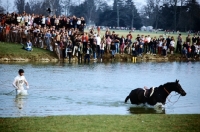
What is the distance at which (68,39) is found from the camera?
44.2 meters

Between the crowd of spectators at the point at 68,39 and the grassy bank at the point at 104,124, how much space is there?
1104 inches

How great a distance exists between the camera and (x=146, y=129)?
14531 millimetres

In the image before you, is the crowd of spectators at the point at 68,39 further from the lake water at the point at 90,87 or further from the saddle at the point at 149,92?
the saddle at the point at 149,92

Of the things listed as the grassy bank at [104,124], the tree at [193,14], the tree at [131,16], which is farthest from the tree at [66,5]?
the grassy bank at [104,124]

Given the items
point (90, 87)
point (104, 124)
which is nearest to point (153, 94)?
point (104, 124)

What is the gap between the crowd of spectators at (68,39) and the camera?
4478 centimetres

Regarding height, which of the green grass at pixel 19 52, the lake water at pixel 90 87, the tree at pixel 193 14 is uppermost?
the tree at pixel 193 14

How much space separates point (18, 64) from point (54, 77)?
7802 millimetres

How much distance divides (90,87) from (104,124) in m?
13.0

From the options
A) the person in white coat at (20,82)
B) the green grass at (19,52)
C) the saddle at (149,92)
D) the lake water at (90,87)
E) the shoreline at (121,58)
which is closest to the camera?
the lake water at (90,87)

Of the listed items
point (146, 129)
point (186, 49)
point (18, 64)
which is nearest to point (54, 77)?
point (18, 64)

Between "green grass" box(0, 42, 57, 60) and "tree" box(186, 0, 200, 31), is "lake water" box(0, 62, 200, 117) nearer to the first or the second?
"green grass" box(0, 42, 57, 60)

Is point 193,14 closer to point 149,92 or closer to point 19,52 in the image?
point 19,52

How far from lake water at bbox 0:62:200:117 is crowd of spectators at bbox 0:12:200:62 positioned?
3.08 m
